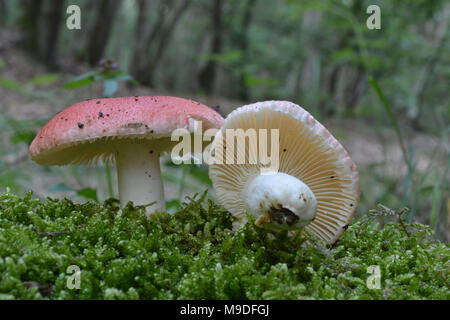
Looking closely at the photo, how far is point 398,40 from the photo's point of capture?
743cm

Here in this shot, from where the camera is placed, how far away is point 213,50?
1053 centimetres

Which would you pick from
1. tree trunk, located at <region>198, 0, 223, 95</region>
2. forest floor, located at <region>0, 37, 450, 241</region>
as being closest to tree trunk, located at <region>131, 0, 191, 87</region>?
forest floor, located at <region>0, 37, 450, 241</region>

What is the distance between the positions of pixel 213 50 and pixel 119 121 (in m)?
9.74

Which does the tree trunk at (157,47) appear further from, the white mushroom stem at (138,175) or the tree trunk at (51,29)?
the white mushroom stem at (138,175)

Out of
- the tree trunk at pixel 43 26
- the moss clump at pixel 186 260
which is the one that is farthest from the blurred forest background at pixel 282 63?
the moss clump at pixel 186 260

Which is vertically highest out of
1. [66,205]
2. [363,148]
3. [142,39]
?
[142,39]

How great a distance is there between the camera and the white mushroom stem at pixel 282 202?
122cm

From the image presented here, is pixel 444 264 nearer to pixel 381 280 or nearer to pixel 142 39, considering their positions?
pixel 381 280

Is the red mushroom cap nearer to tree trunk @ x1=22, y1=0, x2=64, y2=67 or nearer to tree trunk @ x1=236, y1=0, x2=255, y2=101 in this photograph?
tree trunk @ x1=22, y1=0, x2=64, y2=67

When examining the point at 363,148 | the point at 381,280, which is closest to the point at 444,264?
the point at 381,280

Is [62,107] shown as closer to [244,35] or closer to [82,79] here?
[82,79]

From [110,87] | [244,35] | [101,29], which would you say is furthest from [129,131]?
[244,35]

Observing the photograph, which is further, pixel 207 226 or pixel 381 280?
pixel 207 226

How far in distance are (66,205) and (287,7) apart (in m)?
8.37
